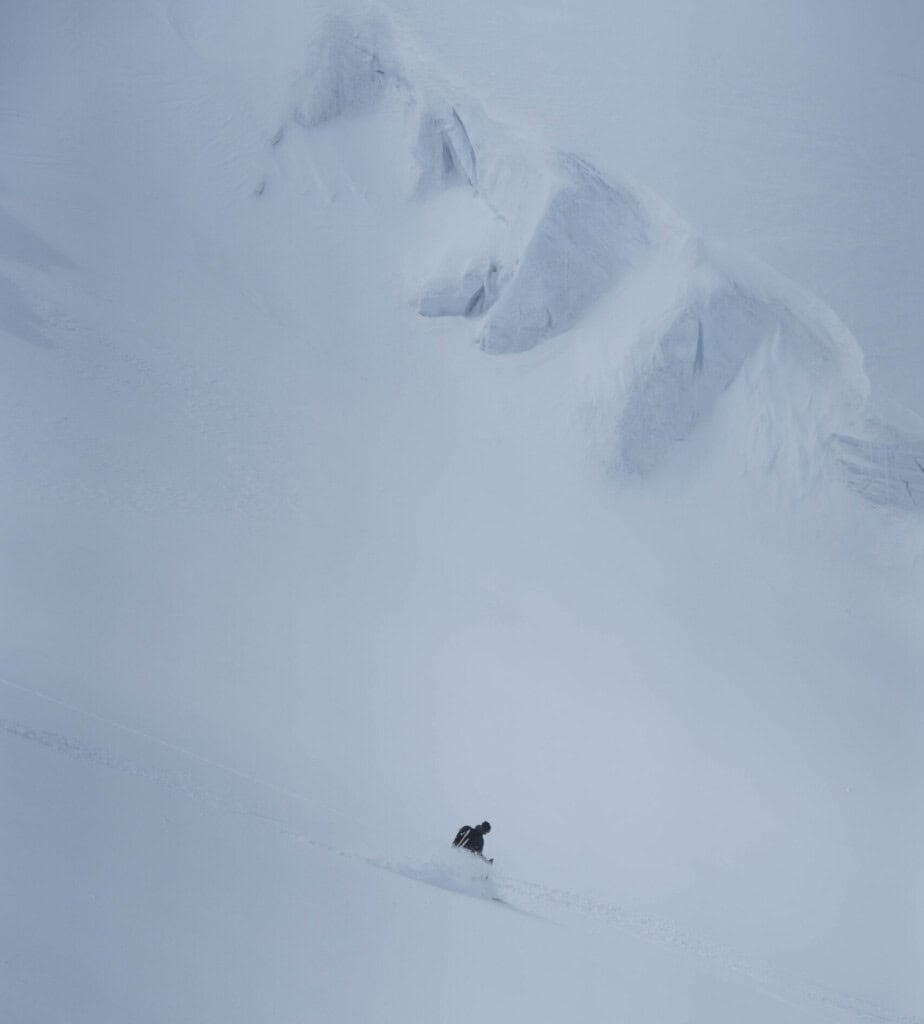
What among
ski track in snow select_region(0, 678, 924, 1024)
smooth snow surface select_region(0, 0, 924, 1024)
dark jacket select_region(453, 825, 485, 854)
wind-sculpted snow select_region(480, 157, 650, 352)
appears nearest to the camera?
smooth snow surface select_region(0, 0, 924, 1024)

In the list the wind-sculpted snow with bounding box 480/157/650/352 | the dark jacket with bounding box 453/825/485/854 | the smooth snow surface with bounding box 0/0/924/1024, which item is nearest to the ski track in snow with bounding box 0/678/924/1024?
the smooth snow surface with bounding box 0/0/924/1024

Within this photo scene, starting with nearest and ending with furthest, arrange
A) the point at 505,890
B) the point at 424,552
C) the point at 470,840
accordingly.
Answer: the point at 470,840 < the point at 505,890 < the point at 424,552

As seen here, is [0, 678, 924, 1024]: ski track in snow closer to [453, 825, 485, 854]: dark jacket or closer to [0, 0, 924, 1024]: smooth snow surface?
[0, 0, 924, 1024]: smooth snow surface

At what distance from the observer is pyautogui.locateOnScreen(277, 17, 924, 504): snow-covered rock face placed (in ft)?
59.9

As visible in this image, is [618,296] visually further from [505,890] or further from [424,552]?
[505,890]

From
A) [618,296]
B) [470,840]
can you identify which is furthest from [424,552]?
[470,840]

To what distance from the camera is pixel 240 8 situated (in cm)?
2181

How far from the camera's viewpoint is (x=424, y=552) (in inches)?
619

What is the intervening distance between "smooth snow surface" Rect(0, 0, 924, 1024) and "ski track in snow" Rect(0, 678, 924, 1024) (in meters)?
0.07

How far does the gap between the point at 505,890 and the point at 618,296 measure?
472 inches

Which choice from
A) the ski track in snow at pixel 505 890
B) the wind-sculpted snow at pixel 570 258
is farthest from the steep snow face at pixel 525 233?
A: the ski track in snow at pixel 505 890

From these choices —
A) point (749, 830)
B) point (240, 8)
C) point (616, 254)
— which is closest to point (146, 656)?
point (749, 830)

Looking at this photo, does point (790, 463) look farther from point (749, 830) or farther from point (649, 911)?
point (649, 911)

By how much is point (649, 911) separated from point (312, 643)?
4982 mm
